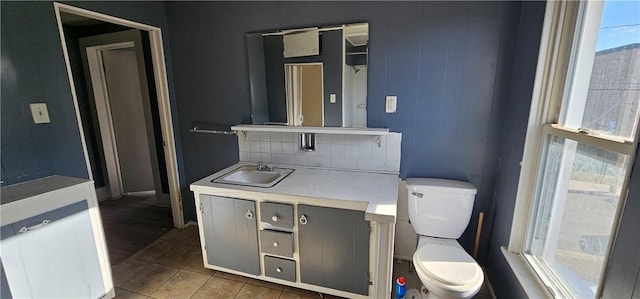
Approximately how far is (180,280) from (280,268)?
0.80m

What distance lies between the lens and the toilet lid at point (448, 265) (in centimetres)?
135

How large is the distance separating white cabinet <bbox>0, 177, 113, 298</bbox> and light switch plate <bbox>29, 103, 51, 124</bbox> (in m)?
0.36

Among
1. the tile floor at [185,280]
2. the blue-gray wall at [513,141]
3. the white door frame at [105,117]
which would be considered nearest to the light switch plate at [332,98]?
the blue-gray wall at [513,141]

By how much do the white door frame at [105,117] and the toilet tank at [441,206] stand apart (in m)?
3.45

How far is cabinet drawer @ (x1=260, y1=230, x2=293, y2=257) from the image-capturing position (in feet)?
5.44

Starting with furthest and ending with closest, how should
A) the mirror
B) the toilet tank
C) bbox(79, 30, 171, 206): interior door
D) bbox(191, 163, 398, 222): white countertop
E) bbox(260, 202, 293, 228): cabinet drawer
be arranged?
bbox(79, 30, 171, 206): interior door, the mirror, the toilet tank, bbox(260, 202, 293, 228): cabinet drawer, bbox(191, 163, 398, 222): white countertop

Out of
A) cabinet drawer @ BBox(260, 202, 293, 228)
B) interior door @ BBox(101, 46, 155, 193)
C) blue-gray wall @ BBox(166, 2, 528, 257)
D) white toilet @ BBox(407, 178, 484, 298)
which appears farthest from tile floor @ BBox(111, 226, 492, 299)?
interior door @ BBox(101, 46, 155, 193)

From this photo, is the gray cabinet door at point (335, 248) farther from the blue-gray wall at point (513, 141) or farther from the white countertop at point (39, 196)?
the white countertop at point (39, 196)

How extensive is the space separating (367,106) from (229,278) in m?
1.66

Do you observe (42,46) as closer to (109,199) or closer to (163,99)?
(163,99)

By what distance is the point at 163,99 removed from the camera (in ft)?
7.73

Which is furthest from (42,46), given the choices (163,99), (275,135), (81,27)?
(81,27)

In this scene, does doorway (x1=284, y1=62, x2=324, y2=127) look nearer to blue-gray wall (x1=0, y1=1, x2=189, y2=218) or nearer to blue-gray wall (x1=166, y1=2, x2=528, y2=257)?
blue-gray wall (x1=166, y1=2, x2=528, y2=257)

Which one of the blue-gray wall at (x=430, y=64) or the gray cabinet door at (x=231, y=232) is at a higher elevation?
the blue-gray wall at (x=430, y=64)
